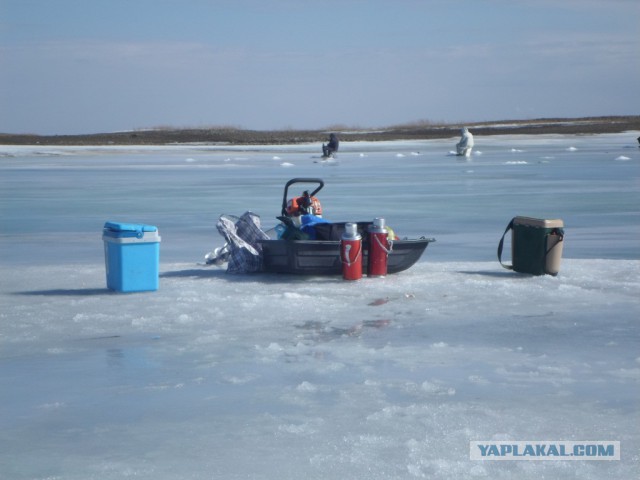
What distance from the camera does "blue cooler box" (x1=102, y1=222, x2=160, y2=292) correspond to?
8.37 m

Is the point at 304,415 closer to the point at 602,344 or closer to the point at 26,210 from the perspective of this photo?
the point at 602,344

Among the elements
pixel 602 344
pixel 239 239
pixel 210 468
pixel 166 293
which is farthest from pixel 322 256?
pixel 210 468

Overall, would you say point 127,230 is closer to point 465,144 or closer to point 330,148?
point 330,148

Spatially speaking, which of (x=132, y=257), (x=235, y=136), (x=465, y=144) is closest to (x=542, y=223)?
(x=132, y=257)

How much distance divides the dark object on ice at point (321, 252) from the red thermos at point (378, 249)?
0.09m

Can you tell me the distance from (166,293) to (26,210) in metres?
9.70

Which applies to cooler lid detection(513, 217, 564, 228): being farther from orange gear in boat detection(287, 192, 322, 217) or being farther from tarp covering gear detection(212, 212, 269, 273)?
tarp covering gear detection(212, 212, 269, 273)

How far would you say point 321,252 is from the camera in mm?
9016

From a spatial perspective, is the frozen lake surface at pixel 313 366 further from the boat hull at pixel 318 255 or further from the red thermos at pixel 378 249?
the red thermos at pixel 378 249

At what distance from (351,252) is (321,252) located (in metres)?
0.36

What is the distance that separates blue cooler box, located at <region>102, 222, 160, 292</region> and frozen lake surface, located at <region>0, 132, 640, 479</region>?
0.17 meters

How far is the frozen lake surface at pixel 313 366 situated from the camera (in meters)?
4.37

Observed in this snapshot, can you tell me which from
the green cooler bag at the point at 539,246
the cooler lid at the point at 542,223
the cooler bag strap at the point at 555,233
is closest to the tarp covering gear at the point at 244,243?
the green cooler bag at the point at 539,246

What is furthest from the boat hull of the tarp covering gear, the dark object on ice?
the tarp covering gear
